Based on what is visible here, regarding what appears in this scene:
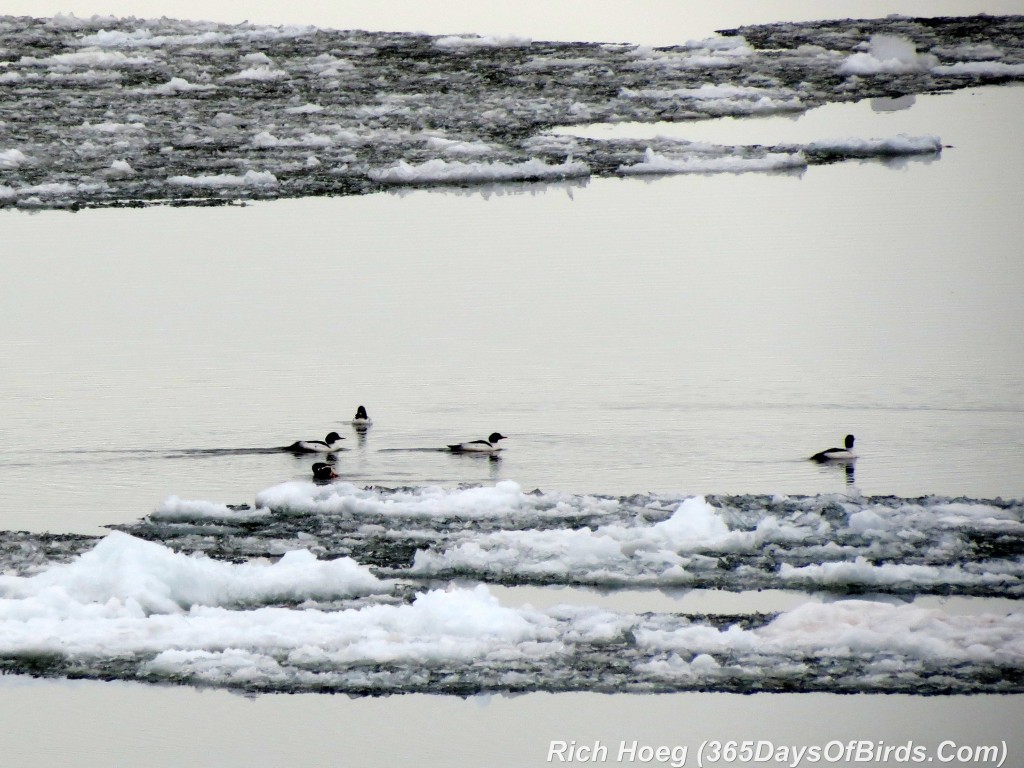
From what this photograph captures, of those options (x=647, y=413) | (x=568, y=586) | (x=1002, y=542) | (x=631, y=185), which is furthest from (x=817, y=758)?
(x=631, y=185)

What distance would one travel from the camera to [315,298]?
1703 cm

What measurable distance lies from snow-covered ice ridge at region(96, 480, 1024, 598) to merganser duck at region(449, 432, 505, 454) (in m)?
1.22

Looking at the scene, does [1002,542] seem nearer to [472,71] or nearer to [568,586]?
[568,586]

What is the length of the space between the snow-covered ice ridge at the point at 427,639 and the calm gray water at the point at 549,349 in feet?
0.46

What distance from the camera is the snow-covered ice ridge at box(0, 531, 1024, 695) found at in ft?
24.4

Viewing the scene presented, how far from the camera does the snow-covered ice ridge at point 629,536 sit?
882 centimetres

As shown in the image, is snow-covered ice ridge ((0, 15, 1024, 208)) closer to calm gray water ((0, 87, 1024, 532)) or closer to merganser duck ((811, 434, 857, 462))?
calm gray water ((0, 87, 1024, 532))

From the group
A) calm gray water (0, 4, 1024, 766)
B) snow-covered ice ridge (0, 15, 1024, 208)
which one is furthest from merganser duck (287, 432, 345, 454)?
snow-covered ice ridge (0, 15, 1024, 208)

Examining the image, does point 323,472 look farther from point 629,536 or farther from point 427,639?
point 427,639

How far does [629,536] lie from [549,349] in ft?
19.1

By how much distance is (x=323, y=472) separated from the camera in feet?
37.2

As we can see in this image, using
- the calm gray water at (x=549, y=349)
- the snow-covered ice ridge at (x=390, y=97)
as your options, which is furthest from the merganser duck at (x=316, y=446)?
the snow-covered ice ridge at (x=390, y=97)

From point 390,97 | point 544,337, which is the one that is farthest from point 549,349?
point 390,97

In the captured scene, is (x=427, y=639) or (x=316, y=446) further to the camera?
(x=316, y=446)
